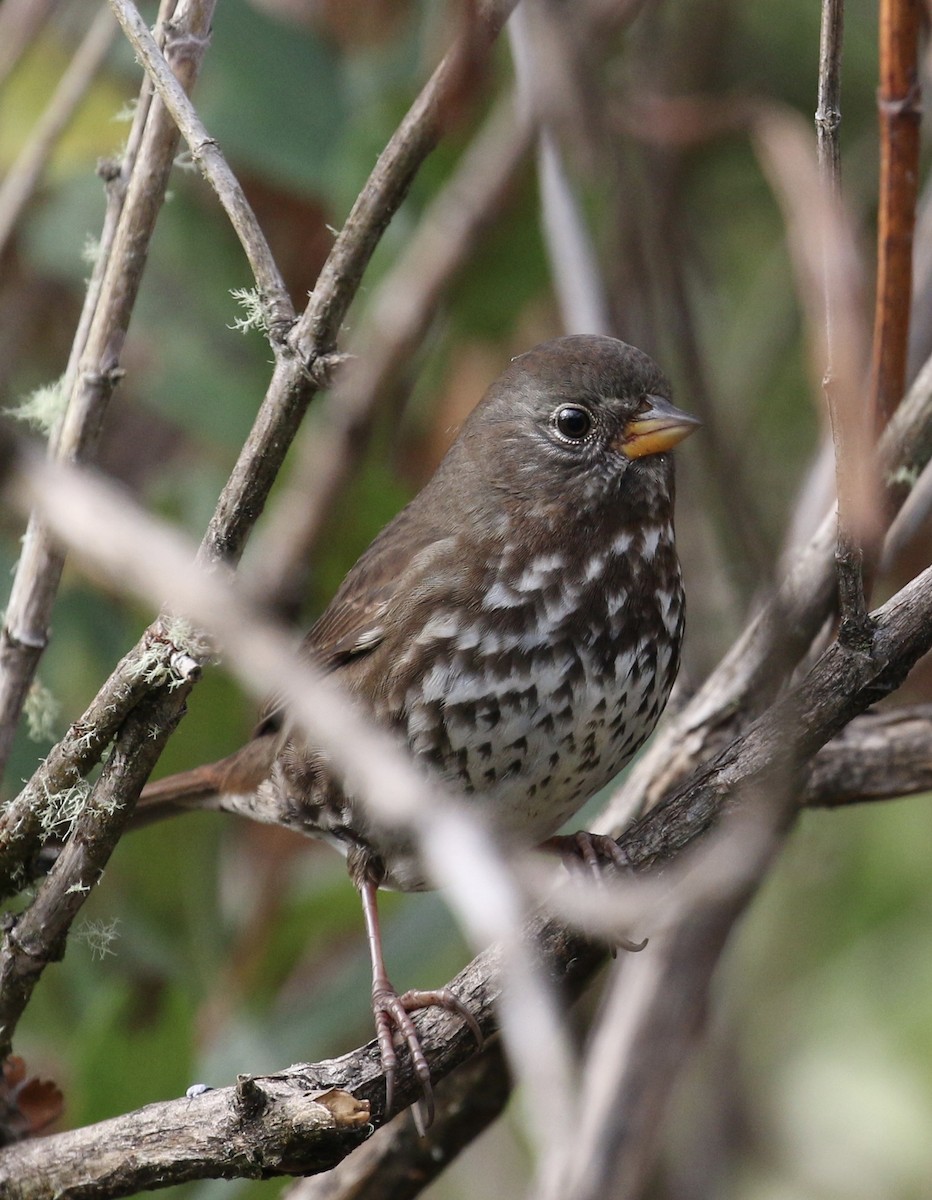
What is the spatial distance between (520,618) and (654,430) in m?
0.47

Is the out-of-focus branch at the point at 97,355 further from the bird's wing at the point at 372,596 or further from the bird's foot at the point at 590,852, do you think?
the bird's foot at the point at 590,852

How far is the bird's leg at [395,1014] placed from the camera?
7.42ft

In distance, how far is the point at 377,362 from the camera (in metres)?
3.07

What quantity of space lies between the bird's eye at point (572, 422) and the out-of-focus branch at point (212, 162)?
1173 millimetres

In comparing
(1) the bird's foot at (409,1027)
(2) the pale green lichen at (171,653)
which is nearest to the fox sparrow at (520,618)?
(1) the bird's foot at (409,1027)

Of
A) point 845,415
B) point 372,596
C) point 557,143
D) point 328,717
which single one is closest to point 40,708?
point 372,596

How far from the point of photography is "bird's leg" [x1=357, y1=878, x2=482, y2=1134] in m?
2.26

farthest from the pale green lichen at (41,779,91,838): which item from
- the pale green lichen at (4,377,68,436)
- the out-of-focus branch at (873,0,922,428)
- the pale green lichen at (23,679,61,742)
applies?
the out-of-focus branch at (873,0,922,428)

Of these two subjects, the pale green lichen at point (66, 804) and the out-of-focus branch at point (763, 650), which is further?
the out-of-focus branch at point (763, 650)

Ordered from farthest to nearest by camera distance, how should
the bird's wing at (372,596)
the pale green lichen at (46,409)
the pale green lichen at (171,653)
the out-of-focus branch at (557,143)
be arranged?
the bird's wing at (372,596), the pale green lichen at (46,409), the pale green lichen at (171,653), the out-of-focus branch at (557,143)

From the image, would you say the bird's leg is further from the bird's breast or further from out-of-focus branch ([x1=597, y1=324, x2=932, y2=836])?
out-of-focus branch ([x1=597, y1=324, x2=932, y2=836])

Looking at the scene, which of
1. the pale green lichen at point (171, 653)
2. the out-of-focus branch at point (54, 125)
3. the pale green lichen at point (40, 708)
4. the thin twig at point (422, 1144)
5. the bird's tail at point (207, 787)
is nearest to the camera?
the pale green lichen at point (171, 653)

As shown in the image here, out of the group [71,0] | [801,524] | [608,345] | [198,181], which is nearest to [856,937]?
[801,524]

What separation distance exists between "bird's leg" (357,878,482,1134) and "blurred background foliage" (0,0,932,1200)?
0.88ft
